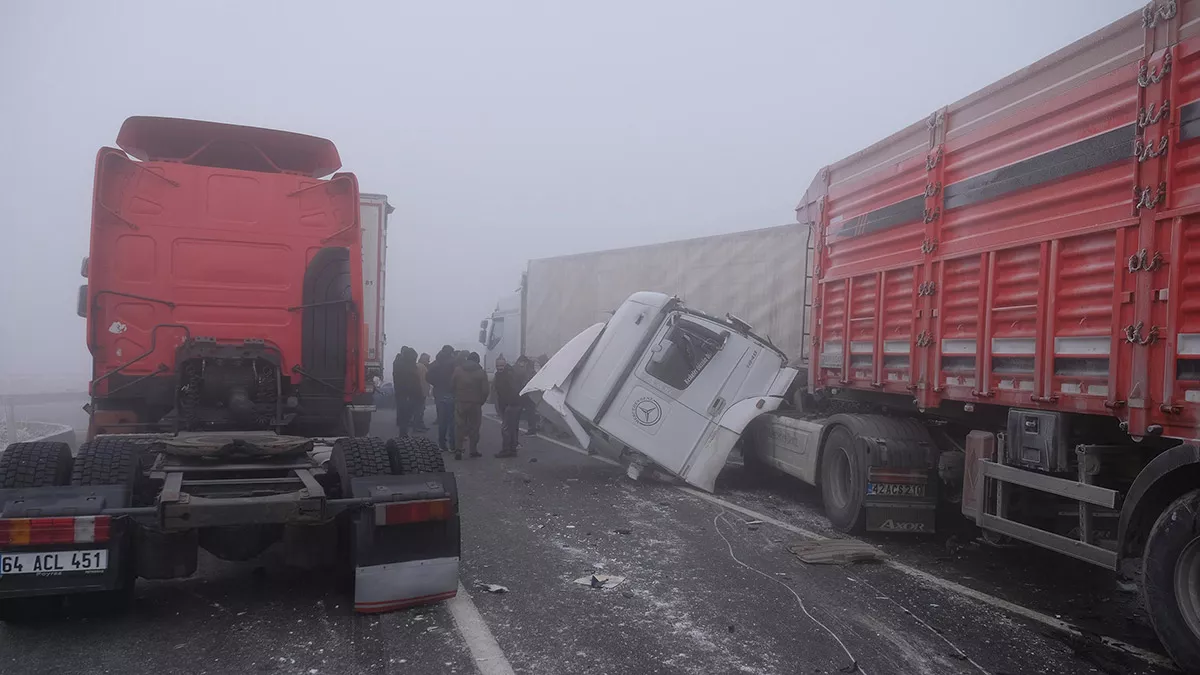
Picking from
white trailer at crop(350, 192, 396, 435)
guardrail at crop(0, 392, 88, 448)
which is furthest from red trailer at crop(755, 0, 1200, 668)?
guardrail at crop(0, 392, 88, 448)

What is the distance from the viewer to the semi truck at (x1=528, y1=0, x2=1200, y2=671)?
14.5 feet

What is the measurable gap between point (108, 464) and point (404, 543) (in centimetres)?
169

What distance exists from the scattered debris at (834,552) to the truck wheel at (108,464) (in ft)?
15.3

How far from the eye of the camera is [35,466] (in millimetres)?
4410

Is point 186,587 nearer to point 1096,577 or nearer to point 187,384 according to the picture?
point 187,384

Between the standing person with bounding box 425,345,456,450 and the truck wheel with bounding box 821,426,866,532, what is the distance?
6748 mm

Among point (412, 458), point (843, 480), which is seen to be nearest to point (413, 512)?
point (412, 458)

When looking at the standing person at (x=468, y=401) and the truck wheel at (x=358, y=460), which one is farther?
the standing person at (x=468, y=401)

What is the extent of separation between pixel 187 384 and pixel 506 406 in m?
6.74

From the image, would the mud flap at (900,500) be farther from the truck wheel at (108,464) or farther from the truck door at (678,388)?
the truck wheel at (108,464)

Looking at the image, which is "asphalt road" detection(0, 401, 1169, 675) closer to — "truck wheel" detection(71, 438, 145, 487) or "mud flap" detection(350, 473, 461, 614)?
"mud flap" detection(350, 473, 461, 614)

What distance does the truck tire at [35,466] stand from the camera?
4.34 m

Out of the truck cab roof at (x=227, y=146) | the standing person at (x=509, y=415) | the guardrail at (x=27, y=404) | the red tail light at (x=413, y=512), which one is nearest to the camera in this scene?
the red tail light at (x=413, y=512)

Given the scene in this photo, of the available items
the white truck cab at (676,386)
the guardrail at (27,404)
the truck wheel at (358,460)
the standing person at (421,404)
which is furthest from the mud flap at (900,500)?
the guardrail at (27,404)
